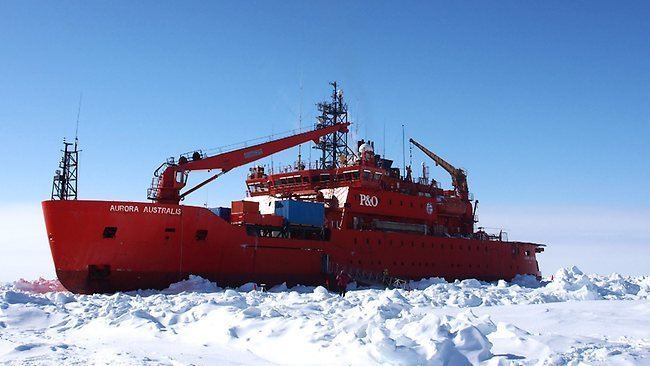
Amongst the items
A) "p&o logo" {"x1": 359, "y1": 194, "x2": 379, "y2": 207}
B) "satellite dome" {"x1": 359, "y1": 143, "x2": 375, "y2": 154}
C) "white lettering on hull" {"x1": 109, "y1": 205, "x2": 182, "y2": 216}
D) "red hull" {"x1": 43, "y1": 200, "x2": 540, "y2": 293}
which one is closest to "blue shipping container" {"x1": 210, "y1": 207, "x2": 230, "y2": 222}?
"red hull" {"x1": 43, "y1": 200, "x2": 540, "y2": 293}

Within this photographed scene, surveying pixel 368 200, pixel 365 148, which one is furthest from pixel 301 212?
pixel 365 148

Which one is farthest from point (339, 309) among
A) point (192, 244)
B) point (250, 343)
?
point (192, 244)

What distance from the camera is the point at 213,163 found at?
2881 centimetres

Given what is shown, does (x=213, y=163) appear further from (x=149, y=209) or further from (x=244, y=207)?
(x=149, y=209)

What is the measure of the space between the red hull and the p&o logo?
6.25 ft

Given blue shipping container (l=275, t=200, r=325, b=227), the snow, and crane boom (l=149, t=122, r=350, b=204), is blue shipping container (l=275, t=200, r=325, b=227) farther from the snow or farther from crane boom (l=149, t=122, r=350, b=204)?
the snow

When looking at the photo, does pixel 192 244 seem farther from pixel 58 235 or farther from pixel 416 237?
pixel 416 237

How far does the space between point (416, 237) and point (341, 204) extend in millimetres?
5532

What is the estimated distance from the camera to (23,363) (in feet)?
28.1

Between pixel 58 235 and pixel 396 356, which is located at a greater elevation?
pixel 58 235

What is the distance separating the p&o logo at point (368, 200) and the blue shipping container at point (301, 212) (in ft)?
12.8

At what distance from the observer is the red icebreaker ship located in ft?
76.7

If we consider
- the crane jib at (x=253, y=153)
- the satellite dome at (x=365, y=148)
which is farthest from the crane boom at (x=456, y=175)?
the crane jib at (x=253, y=153)

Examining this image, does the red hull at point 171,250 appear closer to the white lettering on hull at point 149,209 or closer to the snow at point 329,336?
the white lettering on hull at point 149,209
